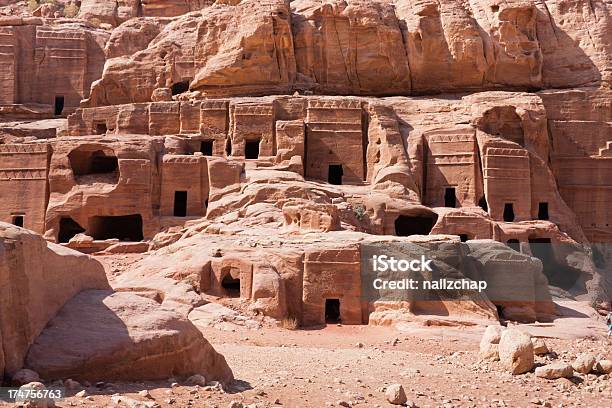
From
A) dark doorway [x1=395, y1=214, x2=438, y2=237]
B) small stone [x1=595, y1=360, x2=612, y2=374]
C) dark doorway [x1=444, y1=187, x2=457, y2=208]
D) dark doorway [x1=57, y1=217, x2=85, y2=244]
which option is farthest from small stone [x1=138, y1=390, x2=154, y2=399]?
dark doorway [x1=444, y1=187, x2=457, y2=208]

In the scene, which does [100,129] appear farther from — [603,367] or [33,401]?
[33,401]

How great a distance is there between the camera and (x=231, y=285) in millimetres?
20703

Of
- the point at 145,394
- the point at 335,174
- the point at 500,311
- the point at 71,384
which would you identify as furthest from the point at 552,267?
the point at 71,384

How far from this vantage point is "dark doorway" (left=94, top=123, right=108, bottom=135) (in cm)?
3200

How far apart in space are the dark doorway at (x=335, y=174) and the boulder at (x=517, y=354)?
56.7 ft

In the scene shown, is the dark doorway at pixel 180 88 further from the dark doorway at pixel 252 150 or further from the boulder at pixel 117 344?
the boulder at pixel 117 344

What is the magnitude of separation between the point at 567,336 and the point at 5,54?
34953 mm

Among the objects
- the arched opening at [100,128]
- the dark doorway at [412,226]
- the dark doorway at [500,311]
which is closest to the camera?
the dark doorway at [500,311]

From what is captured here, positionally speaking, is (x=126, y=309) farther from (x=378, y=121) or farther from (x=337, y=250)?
(x=378, y=121)

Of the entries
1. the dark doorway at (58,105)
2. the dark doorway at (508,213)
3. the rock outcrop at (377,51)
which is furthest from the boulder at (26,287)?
the dark doorway at (58,105)

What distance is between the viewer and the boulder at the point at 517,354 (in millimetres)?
13070

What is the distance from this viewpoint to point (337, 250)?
19.7 metres

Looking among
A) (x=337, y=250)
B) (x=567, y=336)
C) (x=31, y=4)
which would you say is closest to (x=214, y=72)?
(x=337, y=250)

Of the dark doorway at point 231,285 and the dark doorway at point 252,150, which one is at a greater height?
the dark doorway at point 252,150
